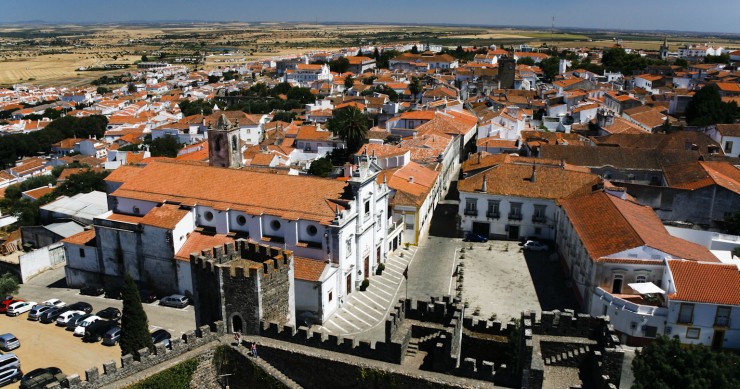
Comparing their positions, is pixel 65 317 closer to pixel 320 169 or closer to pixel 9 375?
pixel 9 375

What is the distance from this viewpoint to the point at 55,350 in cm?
3200

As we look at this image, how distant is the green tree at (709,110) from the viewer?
73375 mm

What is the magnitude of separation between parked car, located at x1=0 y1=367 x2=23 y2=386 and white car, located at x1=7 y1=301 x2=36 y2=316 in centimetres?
919

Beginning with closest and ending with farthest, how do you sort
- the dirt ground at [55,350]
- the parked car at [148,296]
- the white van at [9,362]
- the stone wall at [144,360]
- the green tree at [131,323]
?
the stone wall at [144,360]
the green tree at [131,323]
the white van at [9,362]
the dirt ground at [55,350]
the parked car at [148,296]

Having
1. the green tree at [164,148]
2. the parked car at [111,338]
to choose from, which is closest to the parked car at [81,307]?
the parked car at [111,338]

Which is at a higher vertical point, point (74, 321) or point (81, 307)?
point (74, 321)

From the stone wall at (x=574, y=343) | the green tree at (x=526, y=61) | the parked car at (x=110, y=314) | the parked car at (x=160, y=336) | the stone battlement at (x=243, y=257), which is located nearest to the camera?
the stone wall at (x=574, y=343)

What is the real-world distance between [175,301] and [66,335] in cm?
642

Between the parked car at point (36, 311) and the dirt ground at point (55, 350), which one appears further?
the parked car at point (36, 311)

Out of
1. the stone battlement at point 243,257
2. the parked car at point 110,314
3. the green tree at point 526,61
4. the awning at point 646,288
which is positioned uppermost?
the green tree at point 526,61

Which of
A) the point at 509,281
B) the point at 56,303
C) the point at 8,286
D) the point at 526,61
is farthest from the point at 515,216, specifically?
the point at 526,61

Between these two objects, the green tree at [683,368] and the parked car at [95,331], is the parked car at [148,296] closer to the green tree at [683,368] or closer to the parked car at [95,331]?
the parked car at [95,331]

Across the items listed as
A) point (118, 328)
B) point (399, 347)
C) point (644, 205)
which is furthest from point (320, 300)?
point (644, 205)

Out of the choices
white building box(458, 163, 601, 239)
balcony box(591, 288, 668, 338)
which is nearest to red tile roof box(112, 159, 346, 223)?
white building box(458, 163, 601, 239)
